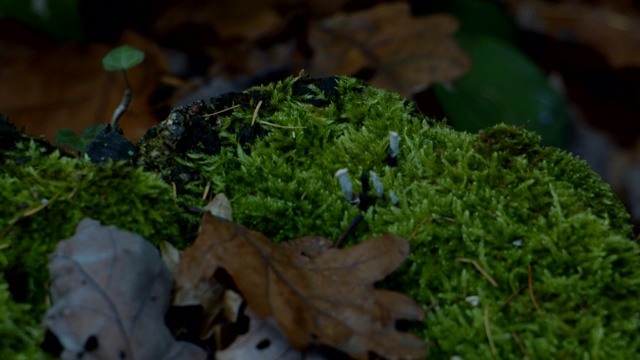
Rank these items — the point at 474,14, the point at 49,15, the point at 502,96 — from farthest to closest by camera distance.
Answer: the point at 474,14
the point at 502,96
the point at 49,15

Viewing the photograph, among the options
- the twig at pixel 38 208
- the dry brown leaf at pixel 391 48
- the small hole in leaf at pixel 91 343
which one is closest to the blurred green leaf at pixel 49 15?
the dry brown leaf at pixel 391 48

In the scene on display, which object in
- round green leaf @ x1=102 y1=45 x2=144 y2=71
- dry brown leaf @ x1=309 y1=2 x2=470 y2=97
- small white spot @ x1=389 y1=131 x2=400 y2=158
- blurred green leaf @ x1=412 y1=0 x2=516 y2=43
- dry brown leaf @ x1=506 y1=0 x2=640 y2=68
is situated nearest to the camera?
small white spot @ x1=389 y1=131 x2=400 y2=158

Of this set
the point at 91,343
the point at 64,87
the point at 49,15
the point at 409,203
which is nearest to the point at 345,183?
the point at 409,203

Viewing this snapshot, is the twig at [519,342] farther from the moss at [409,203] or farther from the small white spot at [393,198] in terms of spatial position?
the small white spot at [393,198]

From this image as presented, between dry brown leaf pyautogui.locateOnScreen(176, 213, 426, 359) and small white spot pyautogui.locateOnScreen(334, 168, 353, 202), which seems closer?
dry brown leaf pyautogui.locateOnScreen(176, 213, 426, 359)

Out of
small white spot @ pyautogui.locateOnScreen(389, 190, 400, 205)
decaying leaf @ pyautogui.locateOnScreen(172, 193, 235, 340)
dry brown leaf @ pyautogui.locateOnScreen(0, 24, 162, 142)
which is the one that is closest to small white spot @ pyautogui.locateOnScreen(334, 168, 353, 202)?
small white spot @ pyautogui.locateOnScreen(389, 190, 400, 205)

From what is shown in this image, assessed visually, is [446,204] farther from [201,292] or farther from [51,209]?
[51,209]

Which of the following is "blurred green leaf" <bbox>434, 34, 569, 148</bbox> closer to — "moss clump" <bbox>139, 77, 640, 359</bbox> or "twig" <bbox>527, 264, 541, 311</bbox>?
"moss clump" <bbox>139, 77, 640, 359</bbox>
